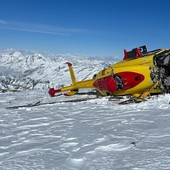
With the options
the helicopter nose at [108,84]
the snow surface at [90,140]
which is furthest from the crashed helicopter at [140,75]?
the snow surface at [90,140]

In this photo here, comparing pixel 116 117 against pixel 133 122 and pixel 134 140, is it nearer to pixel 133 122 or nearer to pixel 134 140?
pixel 133 122

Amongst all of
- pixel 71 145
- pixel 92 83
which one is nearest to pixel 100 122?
pixel 71 145

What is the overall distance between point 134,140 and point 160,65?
9.84m

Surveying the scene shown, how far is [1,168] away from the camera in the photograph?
6.97 m

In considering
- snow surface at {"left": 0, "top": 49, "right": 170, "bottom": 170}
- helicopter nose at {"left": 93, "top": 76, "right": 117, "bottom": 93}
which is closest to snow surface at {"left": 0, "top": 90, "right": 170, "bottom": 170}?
snow surface at {"left": 0, "top": 49, "right": 170, "bottom": 170}

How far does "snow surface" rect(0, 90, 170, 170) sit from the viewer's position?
688 centimetres

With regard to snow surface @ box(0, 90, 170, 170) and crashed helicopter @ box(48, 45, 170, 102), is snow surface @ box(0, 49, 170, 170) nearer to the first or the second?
snow surface @ box(0, 90, 170, 170)

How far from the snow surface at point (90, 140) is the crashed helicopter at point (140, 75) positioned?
281 cm

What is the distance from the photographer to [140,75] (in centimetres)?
1772

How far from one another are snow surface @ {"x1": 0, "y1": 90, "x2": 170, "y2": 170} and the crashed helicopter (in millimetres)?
2806

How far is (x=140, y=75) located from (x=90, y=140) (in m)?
9.57

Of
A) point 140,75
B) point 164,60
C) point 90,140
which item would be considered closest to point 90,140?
point 90,140

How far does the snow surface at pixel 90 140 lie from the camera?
6875mm

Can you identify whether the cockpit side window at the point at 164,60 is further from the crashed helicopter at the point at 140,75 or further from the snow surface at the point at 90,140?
the snow surface at the point at 90,140
